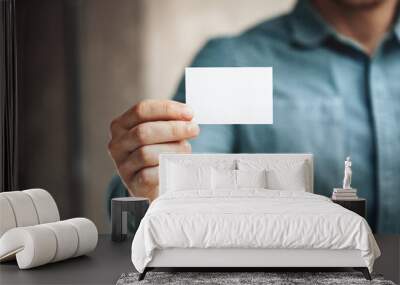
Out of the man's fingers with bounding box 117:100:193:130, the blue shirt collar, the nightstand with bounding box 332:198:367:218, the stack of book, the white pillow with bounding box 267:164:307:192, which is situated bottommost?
the nightstand with bounding box 332:198:367:218

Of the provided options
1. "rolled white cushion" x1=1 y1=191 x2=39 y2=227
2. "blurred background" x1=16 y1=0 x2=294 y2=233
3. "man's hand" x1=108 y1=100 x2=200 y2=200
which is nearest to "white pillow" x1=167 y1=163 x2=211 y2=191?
"man's hand" x1=108 y1=100 x2=200 y2=200

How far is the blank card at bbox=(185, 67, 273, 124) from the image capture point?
24.8 feet

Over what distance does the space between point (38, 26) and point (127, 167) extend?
187cm

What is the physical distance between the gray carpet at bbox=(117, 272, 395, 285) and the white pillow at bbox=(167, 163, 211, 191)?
170 centimetres

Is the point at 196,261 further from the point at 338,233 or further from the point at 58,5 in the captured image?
the point at 58,5

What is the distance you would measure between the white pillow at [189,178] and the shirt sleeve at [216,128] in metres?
0.61

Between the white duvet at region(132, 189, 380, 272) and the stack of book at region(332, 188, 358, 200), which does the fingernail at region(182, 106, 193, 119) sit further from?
the white duvet at region(132, 189, 380, 272)

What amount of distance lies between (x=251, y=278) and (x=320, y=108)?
3006mm

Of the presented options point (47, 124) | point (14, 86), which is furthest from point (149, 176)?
point (14, 86)

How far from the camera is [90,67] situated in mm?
7926

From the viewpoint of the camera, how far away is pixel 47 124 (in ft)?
26.0

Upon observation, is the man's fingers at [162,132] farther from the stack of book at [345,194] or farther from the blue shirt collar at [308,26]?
the stack of book at [345,194]

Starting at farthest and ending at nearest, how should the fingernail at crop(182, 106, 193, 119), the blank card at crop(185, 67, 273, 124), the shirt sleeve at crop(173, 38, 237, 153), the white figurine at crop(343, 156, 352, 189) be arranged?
the shirt sleeve at crop(173, 38, 237, 153), the fingernail at crop(182, 106, 193, 119), the blank card at crop(185, 67, 273, 124), the white figurine at crop(343, 156, 352, 189)

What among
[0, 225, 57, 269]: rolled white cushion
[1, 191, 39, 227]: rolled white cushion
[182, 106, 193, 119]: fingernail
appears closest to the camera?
[0, 225, 57, 269]: rolled white cushion
